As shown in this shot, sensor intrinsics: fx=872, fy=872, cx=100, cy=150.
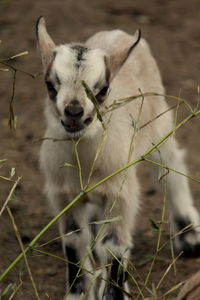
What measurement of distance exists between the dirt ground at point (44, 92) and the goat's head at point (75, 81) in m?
0.65

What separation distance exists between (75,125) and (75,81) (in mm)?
294

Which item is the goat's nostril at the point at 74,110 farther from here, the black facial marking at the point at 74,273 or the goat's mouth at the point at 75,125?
the black facial marking at the point at 74,273

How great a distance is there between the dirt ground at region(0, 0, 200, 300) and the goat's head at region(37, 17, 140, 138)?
0.65 meters

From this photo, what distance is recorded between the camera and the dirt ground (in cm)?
751

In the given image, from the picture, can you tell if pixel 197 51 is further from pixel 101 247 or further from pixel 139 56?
pixel 101 247

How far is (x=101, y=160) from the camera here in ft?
21.0

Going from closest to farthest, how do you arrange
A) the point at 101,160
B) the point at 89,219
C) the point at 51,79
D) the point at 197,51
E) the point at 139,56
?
the point at 51,79 < the point at 101,160 < the point at 89,219 < the point at 139,56 < the point at 197,51

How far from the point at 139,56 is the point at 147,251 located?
176 cm

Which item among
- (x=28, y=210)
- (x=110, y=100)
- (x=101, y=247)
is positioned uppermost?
(x=110, y=100)

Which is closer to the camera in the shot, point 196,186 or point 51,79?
point 51,79

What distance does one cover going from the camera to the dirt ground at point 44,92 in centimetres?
751

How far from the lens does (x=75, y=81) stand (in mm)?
5824

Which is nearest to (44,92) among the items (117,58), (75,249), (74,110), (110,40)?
(110,40)

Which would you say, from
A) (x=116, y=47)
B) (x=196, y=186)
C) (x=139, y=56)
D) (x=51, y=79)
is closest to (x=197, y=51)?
(x=196, y=186)
